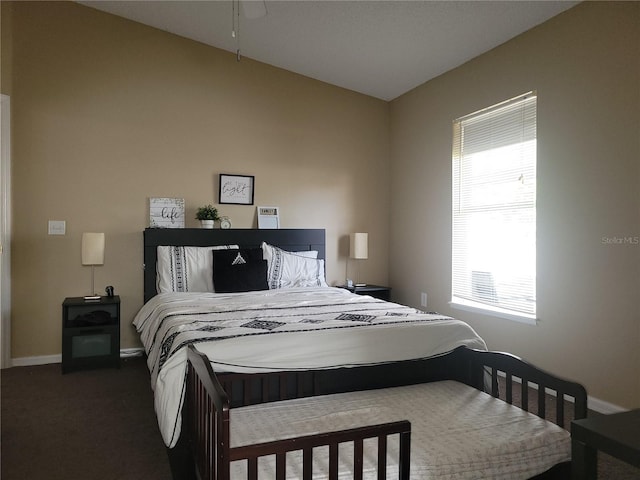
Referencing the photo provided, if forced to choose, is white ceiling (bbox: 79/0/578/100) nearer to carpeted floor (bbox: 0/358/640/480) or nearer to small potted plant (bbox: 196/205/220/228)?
small potted plant (bbox: 196/205/220/228)

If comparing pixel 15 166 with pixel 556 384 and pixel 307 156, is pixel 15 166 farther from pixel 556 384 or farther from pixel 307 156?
pixel 556 384

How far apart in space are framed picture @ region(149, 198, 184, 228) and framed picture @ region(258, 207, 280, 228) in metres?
0.77

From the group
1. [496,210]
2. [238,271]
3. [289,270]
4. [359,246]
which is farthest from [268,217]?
[496,210]

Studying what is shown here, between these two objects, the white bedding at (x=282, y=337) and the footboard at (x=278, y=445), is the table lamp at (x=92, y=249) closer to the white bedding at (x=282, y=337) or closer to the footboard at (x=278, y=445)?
the white bedding at (x=282, y=337)

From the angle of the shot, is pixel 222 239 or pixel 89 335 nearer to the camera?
pixel 89 335

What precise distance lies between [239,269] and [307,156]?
5.28 feet

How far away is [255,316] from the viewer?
9.10 feet

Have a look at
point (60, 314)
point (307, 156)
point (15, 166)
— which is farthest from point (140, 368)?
point (307, 156)

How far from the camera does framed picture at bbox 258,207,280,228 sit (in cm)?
464

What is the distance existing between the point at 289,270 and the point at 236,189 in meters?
1.00

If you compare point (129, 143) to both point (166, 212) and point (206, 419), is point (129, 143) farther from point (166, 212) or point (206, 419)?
point (206, 419)

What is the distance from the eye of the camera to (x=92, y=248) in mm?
3836

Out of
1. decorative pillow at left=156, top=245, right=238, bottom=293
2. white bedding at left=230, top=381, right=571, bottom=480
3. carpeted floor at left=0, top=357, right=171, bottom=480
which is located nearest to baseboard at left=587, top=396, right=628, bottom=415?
white bedding at left=230, top=381, right=571, bottom=480

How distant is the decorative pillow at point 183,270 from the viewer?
3.97m
